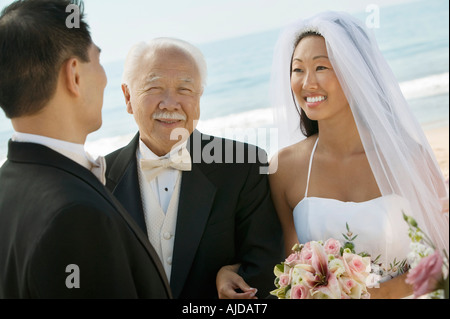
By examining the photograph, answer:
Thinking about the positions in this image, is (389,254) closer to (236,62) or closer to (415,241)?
(415,241)

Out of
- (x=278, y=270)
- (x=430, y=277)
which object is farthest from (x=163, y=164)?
(x=430, y=277)

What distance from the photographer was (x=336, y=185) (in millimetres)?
3965

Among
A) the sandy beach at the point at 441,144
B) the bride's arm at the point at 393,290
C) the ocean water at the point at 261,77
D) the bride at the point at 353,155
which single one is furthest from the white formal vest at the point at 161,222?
the ocean water at the point at 261,77

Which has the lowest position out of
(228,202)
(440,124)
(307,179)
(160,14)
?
(228,202)

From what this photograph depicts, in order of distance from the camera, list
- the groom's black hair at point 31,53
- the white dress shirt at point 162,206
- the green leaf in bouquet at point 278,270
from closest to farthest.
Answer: the groom's black hair at point 31,53 < the green leaf in bouquet at point 278,270 < the white dress shirt at point 162,206

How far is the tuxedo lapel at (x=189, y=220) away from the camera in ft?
11.2

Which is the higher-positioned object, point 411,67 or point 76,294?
point 411,67

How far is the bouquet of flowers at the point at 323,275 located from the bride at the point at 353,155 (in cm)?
55

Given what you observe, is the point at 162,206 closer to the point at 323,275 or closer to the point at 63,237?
the point at 323,275

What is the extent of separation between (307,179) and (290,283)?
46.0 inches

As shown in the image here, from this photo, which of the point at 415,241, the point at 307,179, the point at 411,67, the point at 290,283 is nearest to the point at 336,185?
the point at 307,179

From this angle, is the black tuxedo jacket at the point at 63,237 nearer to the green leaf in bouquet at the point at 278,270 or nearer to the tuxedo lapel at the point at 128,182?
the green leaf in bouquet at the point at 278,270

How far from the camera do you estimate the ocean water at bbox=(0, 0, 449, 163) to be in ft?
58.2

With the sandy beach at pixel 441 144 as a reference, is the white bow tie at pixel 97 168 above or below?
below
